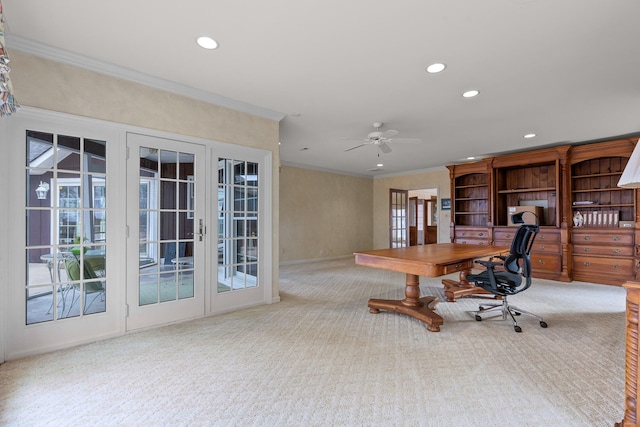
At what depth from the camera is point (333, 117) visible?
13.6 ft

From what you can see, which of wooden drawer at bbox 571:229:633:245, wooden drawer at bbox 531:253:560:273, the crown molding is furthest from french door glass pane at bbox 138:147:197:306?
wooden drawer at bbox 571:229:633:245

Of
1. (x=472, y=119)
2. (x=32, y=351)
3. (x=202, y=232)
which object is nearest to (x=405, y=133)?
(x=472, y=119)

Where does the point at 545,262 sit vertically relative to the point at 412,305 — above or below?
above

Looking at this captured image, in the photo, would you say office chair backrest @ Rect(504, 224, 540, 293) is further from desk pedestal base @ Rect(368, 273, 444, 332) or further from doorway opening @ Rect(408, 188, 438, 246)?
doorway opening @ Rect(408, 188, 438, 246)

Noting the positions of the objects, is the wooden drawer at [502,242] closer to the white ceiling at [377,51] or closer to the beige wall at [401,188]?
the beige wall at [401,188]

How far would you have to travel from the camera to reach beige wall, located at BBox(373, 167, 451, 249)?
7871 millimetres

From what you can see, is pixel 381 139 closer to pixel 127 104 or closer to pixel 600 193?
pixel 127 104

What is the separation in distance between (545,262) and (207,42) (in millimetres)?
6235

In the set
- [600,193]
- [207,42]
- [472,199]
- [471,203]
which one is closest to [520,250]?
[207,42]

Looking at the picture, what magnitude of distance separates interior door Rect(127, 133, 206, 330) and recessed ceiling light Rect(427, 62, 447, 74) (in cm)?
243

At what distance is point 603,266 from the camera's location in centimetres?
502

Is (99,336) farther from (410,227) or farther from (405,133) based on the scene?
(410,227)

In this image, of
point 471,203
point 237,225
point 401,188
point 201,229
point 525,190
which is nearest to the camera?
point 201,229

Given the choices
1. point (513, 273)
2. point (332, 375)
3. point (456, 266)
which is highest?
point (456, 266)
